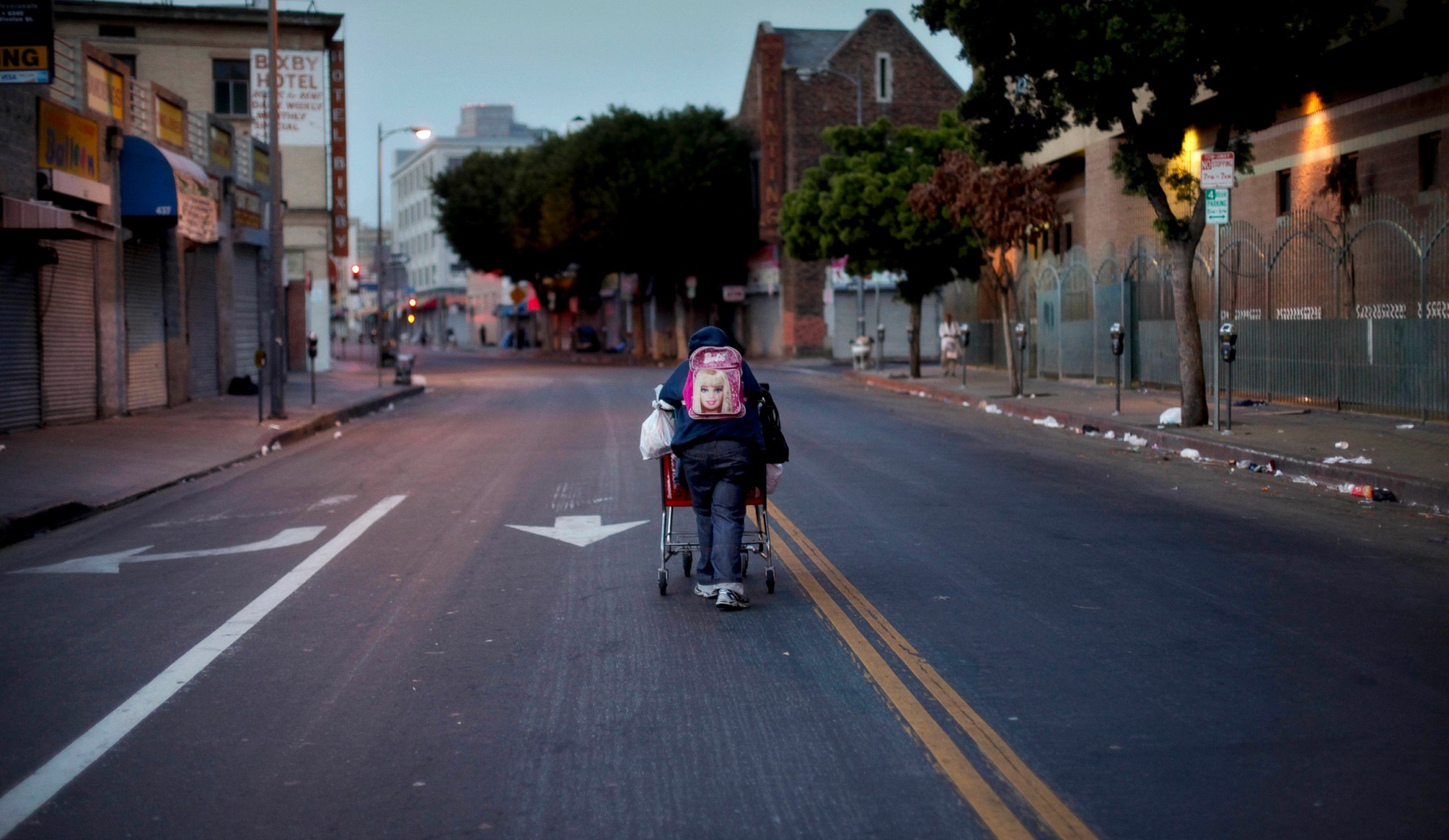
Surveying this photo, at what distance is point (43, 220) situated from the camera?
15.9 meters

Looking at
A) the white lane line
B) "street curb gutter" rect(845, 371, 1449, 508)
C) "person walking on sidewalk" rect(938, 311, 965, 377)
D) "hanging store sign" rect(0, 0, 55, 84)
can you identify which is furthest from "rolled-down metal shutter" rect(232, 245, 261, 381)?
the white lane line

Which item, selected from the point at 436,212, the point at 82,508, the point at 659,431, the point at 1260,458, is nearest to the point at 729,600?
the point at 659,431

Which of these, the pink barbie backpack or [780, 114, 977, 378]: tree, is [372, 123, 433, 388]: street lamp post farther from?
the pink barbie backpack

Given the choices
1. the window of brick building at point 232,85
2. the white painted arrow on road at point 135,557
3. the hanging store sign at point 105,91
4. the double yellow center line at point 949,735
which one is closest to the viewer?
the double yellow center line at point 949,735

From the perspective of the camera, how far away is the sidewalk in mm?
12445

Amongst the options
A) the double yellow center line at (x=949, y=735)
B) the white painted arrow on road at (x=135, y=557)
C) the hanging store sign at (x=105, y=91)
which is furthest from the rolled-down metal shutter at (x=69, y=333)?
the double yellow center line at (x=949, y=735)

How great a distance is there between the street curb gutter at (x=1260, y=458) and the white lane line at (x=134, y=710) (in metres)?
9.34

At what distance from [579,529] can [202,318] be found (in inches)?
748

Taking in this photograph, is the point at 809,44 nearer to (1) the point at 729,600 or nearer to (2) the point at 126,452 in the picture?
(2) the point at 126,452

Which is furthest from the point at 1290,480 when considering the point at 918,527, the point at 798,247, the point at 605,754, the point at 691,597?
the point at 798,247

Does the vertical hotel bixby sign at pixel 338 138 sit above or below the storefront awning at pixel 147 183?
above

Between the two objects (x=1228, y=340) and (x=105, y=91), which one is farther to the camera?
(x=105, y=91)

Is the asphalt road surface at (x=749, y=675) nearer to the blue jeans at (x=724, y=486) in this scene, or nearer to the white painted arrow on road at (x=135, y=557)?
the white painted arrow on road at (x=135, y=557)

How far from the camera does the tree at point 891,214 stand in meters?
32.9
